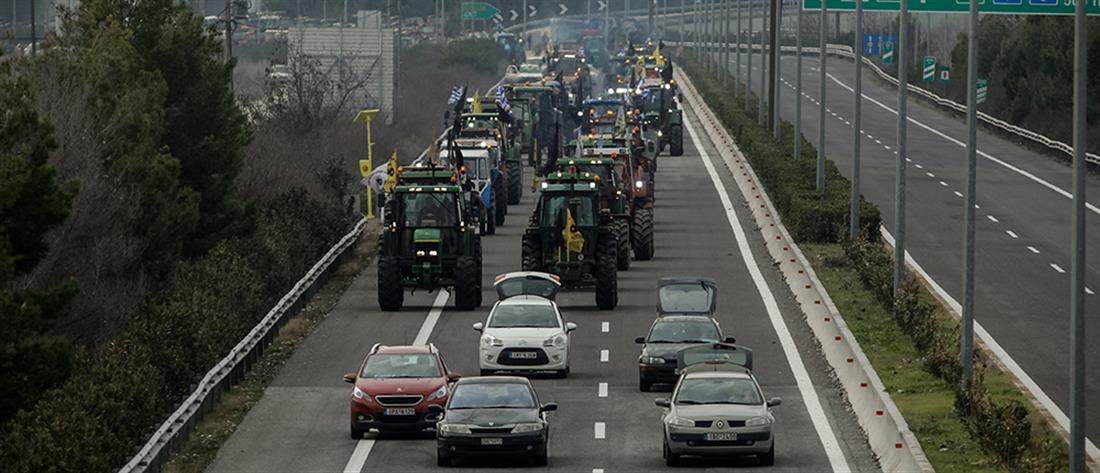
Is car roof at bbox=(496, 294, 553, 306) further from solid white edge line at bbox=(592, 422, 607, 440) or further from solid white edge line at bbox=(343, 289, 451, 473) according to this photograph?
solid white edge line at bbox=(592, 422, 607, 440)

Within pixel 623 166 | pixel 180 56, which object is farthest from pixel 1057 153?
pixel 180 56

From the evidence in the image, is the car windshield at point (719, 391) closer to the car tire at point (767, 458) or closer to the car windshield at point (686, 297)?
the car tire at point (767, 458)

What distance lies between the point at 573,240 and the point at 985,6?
16.0m

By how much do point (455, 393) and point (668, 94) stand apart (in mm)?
65075

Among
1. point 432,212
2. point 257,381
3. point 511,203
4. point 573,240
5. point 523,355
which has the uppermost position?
point 432,212

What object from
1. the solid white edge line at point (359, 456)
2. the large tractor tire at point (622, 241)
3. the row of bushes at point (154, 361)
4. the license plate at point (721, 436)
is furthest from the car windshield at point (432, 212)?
the license plate at point (721, 436)

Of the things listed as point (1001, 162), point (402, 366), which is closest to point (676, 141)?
point (1001, 162)

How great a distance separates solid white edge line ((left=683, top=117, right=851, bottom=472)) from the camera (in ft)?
115

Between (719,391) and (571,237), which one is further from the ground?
(571,237)

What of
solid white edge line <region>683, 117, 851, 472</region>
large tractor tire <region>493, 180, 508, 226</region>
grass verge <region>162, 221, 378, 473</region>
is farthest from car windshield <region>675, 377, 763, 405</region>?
large tractor tire <region>493, 180, 508, 226</region>

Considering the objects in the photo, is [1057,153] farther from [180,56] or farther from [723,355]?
[723,355]

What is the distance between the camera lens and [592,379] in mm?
42750

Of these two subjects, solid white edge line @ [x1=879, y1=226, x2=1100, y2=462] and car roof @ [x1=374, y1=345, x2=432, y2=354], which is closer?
solid white edge line @ [x1=879, y1=226, x2=1100, y2=462]

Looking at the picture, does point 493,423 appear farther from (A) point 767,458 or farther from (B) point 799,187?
(B) point 799,187
